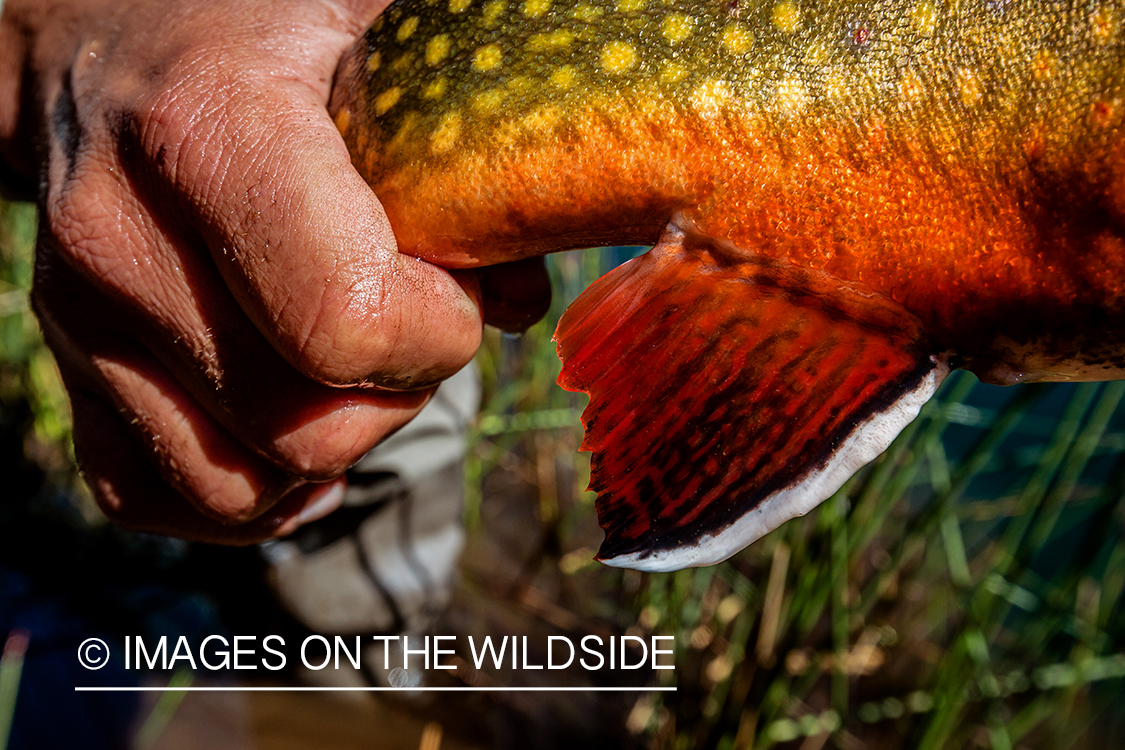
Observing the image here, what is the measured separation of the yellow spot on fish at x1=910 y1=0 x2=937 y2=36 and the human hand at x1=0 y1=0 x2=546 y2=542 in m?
0.66

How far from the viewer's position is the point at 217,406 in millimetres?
1172

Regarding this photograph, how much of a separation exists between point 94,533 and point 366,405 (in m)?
2.27

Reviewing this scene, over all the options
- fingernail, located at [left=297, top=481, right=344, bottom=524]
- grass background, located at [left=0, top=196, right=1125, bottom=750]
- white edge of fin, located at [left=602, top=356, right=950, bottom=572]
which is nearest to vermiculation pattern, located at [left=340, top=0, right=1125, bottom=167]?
white edge of fin, located at [left=602, top=356, right=950, bottom=572]

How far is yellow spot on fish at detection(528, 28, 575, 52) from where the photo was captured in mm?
896

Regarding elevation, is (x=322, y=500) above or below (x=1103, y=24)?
below

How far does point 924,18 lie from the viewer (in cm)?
80

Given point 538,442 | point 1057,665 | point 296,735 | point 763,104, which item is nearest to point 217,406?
point 763,104

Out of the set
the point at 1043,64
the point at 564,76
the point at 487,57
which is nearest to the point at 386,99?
the point at 487,57

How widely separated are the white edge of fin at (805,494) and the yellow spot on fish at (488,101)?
0.58 metres

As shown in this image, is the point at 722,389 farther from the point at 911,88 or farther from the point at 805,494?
the point at 911,88

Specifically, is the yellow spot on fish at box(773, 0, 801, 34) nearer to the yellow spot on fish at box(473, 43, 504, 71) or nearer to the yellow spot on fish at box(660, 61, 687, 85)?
the yellow spot on fish at box(660, 61, 687, 85)

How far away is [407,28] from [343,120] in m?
0.16

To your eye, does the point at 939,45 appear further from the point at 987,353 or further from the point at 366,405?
the point at 366,405

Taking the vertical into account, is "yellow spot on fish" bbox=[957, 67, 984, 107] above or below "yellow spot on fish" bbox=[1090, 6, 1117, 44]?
below
